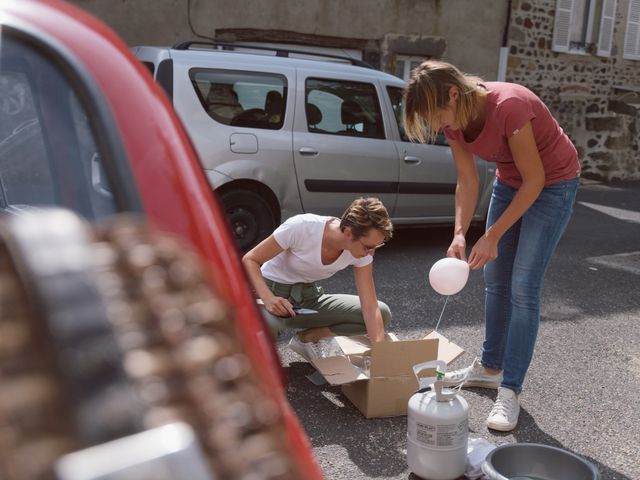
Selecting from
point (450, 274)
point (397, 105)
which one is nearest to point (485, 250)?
point (450, 274)

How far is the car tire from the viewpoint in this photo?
6.10 metres

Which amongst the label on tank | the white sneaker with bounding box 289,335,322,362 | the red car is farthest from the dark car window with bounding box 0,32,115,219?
the white sneaker with bounding box 289,335,322,362

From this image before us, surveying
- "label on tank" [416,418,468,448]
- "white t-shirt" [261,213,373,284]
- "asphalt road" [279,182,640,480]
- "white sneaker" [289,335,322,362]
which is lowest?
"asphalt road" [279,182,640,480]

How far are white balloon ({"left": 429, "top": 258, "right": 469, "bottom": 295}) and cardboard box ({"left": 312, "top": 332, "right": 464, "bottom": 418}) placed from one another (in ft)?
0.84

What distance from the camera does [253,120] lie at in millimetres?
6133

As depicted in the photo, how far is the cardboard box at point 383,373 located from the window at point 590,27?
13.0 m

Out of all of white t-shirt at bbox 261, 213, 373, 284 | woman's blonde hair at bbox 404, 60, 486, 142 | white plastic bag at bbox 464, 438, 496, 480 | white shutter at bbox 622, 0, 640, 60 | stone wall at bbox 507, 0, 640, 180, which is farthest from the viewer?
white shutter at bbox 622, 0, 640, 60

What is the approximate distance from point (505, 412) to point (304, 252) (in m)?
1.25

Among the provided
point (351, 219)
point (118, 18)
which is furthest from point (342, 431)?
point (118, 18)

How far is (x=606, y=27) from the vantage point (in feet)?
50.5

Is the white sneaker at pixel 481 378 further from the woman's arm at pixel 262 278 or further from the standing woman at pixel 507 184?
the woman's arm at pixel 262 278

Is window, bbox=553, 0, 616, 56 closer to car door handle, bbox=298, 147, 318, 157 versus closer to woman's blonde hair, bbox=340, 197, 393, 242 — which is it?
car door handle, bbox=298, 147, 318, 157

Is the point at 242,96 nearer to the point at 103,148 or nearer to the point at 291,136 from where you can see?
the point at 291,136

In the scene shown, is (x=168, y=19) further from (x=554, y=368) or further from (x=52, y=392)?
(x=52, y=392)
